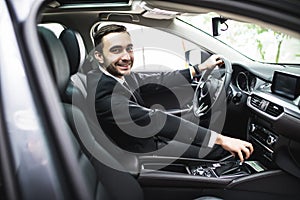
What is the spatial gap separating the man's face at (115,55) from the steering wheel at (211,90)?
0.51 meters

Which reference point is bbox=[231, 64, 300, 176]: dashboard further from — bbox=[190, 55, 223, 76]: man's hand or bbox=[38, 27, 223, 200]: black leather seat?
bbox=[38, 27, 223, 200]: black leather seat

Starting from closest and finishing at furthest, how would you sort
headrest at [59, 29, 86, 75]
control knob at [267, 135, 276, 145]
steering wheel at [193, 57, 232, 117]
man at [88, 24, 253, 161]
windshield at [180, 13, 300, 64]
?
headrest at [59, 29, 86, 75]
man at [88, 24, 253, 161]
control knob at [267, 135, 276, 145]
steering wheel at [193, 57, 232, 117]
windshield at [180, 13, 300, 64]

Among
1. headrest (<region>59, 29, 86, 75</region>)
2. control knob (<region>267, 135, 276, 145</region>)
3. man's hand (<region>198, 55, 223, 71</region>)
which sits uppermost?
headrest (<region>59, 29, 86, 75</region>)

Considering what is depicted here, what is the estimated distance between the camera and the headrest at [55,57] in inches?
35.9

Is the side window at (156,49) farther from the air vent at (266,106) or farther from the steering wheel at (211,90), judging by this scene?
the air vent at (266,106)

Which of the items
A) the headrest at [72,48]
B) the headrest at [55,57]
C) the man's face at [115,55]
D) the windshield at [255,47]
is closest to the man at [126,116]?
the man's face at [115,55]

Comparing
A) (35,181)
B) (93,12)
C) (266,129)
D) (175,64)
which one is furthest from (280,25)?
(175,64)

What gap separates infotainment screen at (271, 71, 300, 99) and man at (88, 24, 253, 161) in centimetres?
45

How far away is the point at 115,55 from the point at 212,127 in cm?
77

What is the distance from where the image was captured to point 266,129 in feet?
6.41

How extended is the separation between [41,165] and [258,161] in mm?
1459

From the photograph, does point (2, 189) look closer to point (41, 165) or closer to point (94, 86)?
point (41, 165)

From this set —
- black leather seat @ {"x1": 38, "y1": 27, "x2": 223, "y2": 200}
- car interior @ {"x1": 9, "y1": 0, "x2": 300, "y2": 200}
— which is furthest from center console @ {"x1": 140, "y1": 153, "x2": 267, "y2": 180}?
black leather seat @ {"x1": 38, "y1": 27, "x2": 223, "y2": 200}

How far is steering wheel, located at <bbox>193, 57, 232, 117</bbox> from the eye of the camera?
6.72 ft
